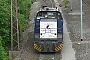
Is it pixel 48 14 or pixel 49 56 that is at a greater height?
pixel 48 14

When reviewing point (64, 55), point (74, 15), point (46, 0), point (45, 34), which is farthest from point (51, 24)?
point (46, 0)

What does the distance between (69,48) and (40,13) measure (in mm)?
3605

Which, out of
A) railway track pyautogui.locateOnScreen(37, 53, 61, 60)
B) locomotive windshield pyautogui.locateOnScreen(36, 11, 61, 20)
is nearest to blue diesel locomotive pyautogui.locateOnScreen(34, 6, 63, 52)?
railway track pyautogui.locateOnScreen(37, 53, 61, 60)

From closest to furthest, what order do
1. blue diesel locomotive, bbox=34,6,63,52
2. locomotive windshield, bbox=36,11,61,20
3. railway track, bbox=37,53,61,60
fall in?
railway track, bbox=37,53,61,60 < blue diesel locomotive, bbox=34,6,63,52 < locomotive windshield, bbox=36,11,61,20

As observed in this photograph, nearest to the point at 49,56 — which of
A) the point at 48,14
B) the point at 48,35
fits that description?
the point at 48,35

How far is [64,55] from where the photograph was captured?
1966 centimetres

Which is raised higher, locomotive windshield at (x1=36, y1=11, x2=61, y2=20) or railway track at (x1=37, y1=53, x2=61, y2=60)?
locomotive windshield at (x1=36, y1=11, x2=61, y2=20)

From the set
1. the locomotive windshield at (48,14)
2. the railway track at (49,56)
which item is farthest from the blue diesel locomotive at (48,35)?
the locomotive windshield at (48,14)

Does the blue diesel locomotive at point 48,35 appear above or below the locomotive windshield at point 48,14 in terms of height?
below

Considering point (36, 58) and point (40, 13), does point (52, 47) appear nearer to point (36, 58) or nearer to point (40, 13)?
point (36, 58)

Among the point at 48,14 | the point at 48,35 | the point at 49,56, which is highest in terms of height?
the point at 48,14

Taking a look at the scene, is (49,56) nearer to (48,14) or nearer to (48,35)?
(48,35)

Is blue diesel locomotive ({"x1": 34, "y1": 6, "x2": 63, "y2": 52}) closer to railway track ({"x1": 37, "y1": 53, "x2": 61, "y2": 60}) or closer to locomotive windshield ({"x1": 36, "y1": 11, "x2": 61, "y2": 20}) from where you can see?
railway track ({"x1": 37, "y1": 53, "x2": 61, "y2": 60})

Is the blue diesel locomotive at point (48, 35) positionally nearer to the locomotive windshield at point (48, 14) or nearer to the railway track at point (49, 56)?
the railway track at point (49, 56)
